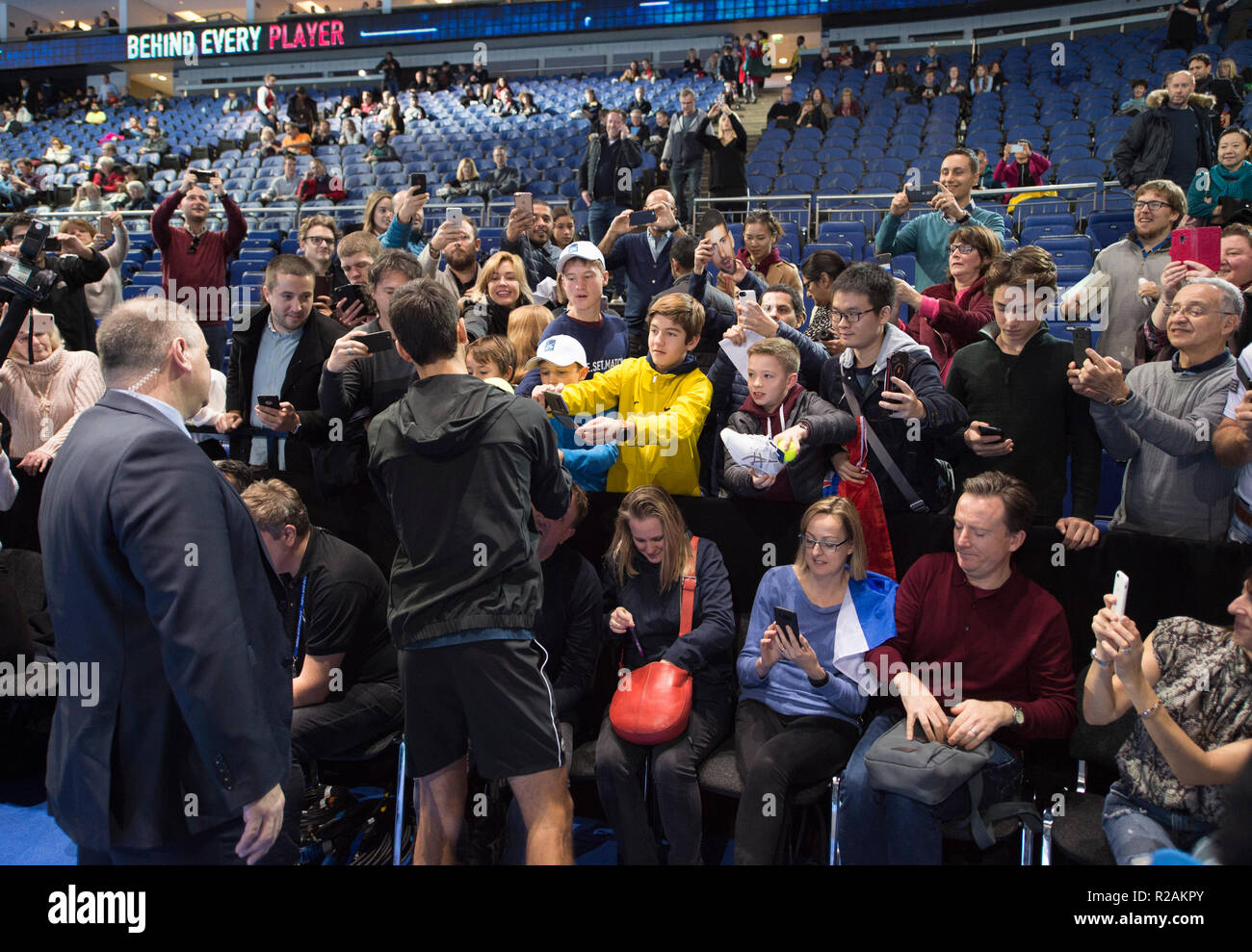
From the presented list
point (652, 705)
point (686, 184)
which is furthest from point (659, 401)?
point (686, 184)

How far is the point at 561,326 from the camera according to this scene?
4055 mm

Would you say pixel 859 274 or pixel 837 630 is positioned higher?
pixel 859 274

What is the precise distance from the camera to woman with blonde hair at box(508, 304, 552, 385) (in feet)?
13.6

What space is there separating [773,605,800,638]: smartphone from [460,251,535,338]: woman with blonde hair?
224 centimetres

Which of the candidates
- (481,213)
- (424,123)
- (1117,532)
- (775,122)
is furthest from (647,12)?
(1117,532)

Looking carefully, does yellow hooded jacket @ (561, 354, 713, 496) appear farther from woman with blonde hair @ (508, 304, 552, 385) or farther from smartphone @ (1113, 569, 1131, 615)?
smartphone @ (1113, 569, 1131, 615)

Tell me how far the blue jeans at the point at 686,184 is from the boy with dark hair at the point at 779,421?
542cm

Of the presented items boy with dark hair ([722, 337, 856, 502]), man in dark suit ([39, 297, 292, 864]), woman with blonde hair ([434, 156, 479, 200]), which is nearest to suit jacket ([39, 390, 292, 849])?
man in dark suit ([39, 297, 292, 864])

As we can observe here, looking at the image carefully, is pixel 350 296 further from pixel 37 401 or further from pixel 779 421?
pixel 779 421

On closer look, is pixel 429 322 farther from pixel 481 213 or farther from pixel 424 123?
pixel 424 123

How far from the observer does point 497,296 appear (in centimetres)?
461

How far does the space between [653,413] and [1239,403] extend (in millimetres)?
1937

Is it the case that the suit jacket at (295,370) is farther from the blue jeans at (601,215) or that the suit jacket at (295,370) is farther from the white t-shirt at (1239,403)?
the blue jeans at (601,215)

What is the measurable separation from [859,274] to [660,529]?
118 centimetres
